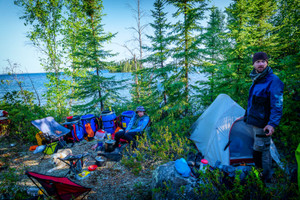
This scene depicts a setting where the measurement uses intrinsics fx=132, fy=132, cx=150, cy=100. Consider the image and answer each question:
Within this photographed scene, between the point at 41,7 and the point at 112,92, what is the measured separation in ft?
27.5

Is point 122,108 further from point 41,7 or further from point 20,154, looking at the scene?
point 41,7

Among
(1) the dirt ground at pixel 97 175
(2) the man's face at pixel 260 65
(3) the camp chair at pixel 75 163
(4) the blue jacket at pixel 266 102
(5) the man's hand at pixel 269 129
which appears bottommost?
(1) the dirt ground at pixel 97 175

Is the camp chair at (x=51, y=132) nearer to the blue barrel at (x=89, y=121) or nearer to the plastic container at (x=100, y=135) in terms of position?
the blue barrel at (x=89, y=121)

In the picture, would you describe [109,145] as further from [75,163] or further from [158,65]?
[158,65]

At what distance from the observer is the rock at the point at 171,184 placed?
2185 millimetres

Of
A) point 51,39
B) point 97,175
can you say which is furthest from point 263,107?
point 51,39

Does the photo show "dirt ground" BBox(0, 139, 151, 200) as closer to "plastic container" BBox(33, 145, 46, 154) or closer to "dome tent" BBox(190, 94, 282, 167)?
"plastic container" BBox(33, 145, 46, 154)

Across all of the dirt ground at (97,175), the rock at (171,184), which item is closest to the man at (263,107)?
the rock at (171,184)

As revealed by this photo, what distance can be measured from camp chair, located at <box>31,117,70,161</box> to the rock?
420cm

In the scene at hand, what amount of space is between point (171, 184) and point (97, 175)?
2.26 meters

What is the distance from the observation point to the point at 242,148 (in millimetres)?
3438

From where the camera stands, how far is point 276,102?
7.06 ft

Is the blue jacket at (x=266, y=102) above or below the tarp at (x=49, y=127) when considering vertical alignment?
above

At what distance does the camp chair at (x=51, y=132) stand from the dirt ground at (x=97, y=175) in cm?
35
